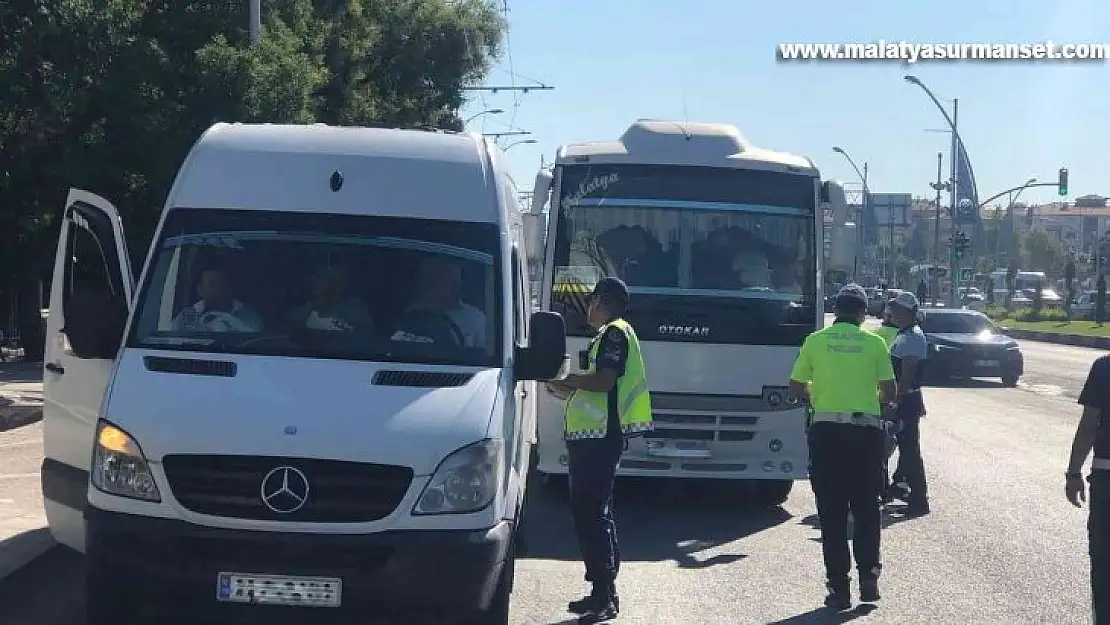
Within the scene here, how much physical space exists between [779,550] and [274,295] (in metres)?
4.66

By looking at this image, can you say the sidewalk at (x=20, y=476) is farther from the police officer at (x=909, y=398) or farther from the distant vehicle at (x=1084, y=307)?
Answer: the distant vehicle at (x=1084, y=307)

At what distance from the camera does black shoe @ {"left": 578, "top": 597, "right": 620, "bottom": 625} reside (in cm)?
758

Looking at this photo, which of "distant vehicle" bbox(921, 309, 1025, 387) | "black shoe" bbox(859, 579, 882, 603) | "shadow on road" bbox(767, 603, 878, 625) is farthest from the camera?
"distant vehicle" bbox(921, 309, 1025, 387)

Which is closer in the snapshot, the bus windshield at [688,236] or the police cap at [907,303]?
the police cap at [907,303]

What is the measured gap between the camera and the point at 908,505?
11812mm

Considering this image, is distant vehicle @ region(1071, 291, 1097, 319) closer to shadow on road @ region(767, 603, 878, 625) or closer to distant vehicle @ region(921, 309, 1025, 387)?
distant vehicle @ region(921, 309, 1025, 387)

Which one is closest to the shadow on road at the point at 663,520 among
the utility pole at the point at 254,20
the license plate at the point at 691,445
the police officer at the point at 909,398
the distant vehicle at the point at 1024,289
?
the license plate at the point at 691,445

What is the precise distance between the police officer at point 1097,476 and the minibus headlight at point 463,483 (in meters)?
2.57

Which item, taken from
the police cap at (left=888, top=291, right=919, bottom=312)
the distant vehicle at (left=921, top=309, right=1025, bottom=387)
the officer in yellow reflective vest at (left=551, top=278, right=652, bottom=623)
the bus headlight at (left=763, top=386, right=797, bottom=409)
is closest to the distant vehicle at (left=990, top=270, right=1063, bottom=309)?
the distant vehicle at (left=921, top=309, right=1025, bottom=387)

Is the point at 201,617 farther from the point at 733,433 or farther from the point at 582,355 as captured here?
the point at 733,433

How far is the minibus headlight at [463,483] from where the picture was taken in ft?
19.6

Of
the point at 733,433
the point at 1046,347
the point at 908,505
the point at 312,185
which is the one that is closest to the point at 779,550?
the point at 733,433

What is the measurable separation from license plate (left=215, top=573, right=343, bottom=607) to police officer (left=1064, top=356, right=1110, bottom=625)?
3.21 metres

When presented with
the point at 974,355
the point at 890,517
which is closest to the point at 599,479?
the point at 890,517
